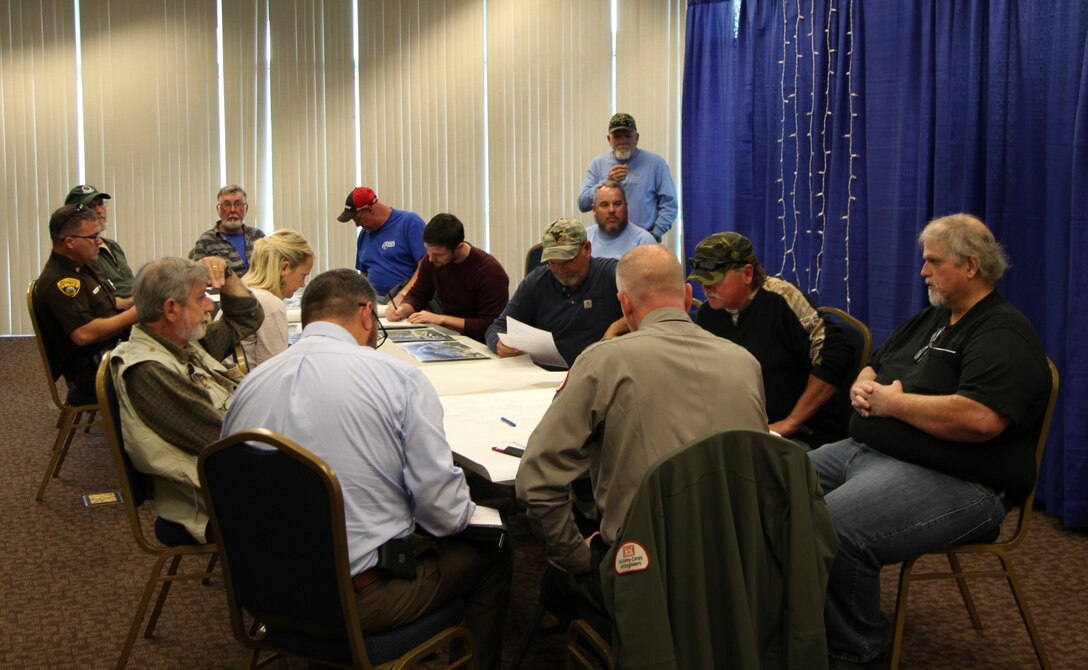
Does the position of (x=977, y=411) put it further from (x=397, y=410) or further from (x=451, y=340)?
(x=451, y=340)

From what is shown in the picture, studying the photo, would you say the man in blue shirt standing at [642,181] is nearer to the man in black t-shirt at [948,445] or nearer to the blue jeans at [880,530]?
the man in black t-shirt at [948,445]

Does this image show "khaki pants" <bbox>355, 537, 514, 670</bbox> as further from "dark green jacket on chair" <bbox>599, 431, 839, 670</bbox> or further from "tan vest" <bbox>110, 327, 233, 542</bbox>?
"tan vest" <bbox>110, 327, 233, 542</bbox>

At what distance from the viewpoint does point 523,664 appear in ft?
9.11

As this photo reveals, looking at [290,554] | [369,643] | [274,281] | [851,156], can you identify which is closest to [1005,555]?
[369,643]

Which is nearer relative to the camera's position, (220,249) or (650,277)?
(650,277)

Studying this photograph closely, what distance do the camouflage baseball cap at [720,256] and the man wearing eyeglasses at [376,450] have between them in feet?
4.56

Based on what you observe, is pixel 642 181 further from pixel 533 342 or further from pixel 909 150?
pixel 533 342

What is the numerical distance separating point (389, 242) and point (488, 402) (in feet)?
10.1

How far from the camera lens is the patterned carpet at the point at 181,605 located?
2.83m

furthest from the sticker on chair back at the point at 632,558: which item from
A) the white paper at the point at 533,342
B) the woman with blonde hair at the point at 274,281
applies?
the woman with blonde hair at the point at 274,281

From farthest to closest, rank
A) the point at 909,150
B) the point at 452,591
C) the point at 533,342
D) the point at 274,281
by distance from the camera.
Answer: the point at 909,150 < the point at 274,281 < the point at 533,342 < the point at 452,591

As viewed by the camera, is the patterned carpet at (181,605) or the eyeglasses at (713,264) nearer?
the patterned carpet at (181,605)

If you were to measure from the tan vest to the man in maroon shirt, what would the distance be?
7.18ft

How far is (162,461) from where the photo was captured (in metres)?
2.51
